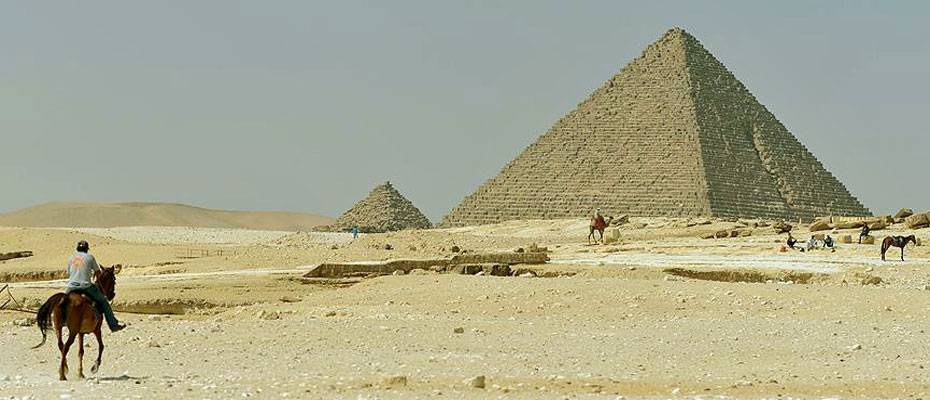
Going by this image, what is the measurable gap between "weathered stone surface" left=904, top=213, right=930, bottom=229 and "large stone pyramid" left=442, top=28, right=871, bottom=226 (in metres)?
52.3

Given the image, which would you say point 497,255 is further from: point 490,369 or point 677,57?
point 677,57

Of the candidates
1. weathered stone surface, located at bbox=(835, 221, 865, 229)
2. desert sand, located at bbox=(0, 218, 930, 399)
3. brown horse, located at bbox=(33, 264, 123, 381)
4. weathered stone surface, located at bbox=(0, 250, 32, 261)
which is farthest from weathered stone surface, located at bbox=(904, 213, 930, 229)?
brown horse, located at bbox=(33, 264, 123, 381)

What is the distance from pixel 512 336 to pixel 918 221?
84.3 feet

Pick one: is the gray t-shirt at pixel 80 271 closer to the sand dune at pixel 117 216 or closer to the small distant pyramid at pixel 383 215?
the small distant pyramid at pixel 383 215

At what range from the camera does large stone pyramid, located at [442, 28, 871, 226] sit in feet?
318

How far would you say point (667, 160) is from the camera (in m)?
99.7

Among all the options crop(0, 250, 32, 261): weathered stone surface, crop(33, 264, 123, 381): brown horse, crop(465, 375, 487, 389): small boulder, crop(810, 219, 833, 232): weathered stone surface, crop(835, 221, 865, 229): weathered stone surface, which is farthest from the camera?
crop(810, 219, 833, 232): weathered stone surface

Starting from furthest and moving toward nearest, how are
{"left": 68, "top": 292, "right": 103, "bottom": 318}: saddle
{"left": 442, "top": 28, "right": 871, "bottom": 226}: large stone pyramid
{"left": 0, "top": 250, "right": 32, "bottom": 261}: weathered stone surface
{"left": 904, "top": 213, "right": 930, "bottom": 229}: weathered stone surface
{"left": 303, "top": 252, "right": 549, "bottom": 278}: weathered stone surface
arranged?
{"left": 442, "top": 28, "right": 871, "bottom": 226}: large stone pyramid
{"left": 904, "top": 213, "right": 930, "bottom": 229}: weathered stone surface
{"left": 0, "top": 250, "right": 32, "bottom": 261}: weathered stone surface
{"left": 303, "top": 252, "right": 549, "bottom": 278}: weathered stone surface
{"left": 68, "top": 292, "right": 103, "bottom": 318}: saddle

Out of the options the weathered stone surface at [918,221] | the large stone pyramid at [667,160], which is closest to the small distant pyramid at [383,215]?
the large stone pyramid at [667,160]

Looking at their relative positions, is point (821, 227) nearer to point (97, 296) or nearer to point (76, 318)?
point (97, 296)

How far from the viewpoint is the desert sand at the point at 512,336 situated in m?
11.6

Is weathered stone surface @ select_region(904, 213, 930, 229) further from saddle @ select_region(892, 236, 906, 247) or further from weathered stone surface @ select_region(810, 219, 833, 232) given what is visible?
saddle @ select_region(892, 236, 906, 247)

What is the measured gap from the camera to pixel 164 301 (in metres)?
21.2

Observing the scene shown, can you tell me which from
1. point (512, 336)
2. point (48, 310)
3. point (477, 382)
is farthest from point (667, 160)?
point (477, 382)
